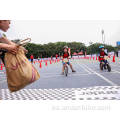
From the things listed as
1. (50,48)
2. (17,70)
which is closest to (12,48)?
(17,70)

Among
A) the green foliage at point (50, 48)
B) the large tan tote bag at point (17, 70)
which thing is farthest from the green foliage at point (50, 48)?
the large tan tote bag at point (17, 70)

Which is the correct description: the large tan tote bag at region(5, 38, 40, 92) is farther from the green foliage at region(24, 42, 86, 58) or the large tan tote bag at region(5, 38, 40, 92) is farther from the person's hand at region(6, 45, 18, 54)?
the green foliage at region(24, 42, 86, 58)

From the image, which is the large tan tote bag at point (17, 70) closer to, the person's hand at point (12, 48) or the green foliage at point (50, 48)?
the person's hand at point (12, 48)

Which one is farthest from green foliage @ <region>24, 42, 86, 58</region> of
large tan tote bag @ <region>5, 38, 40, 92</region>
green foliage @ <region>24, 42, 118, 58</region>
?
large tan tote bag @ <region>5, 38, 40, 92</region>

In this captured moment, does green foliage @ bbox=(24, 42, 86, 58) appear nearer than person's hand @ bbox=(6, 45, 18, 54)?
No

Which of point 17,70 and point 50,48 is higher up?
point 50,48

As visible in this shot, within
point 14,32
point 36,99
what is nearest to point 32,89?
point 36,99

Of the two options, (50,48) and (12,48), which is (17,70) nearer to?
(12,48)

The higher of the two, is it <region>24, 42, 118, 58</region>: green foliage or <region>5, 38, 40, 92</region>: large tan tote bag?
<region>24, 42, 118, 58</region>: green foliage

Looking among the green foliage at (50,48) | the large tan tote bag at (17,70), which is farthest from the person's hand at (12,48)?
the green foliage at (50,48)

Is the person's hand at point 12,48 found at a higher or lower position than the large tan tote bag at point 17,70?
higher

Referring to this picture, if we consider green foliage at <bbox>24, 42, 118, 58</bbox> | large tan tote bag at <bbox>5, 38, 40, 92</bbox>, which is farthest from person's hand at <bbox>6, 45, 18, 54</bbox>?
green foliage at <bbox>24, 42, 118, 58</bbox>

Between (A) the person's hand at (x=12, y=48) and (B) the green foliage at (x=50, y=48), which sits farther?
(B) the green foliage at (x=50, y=48)
